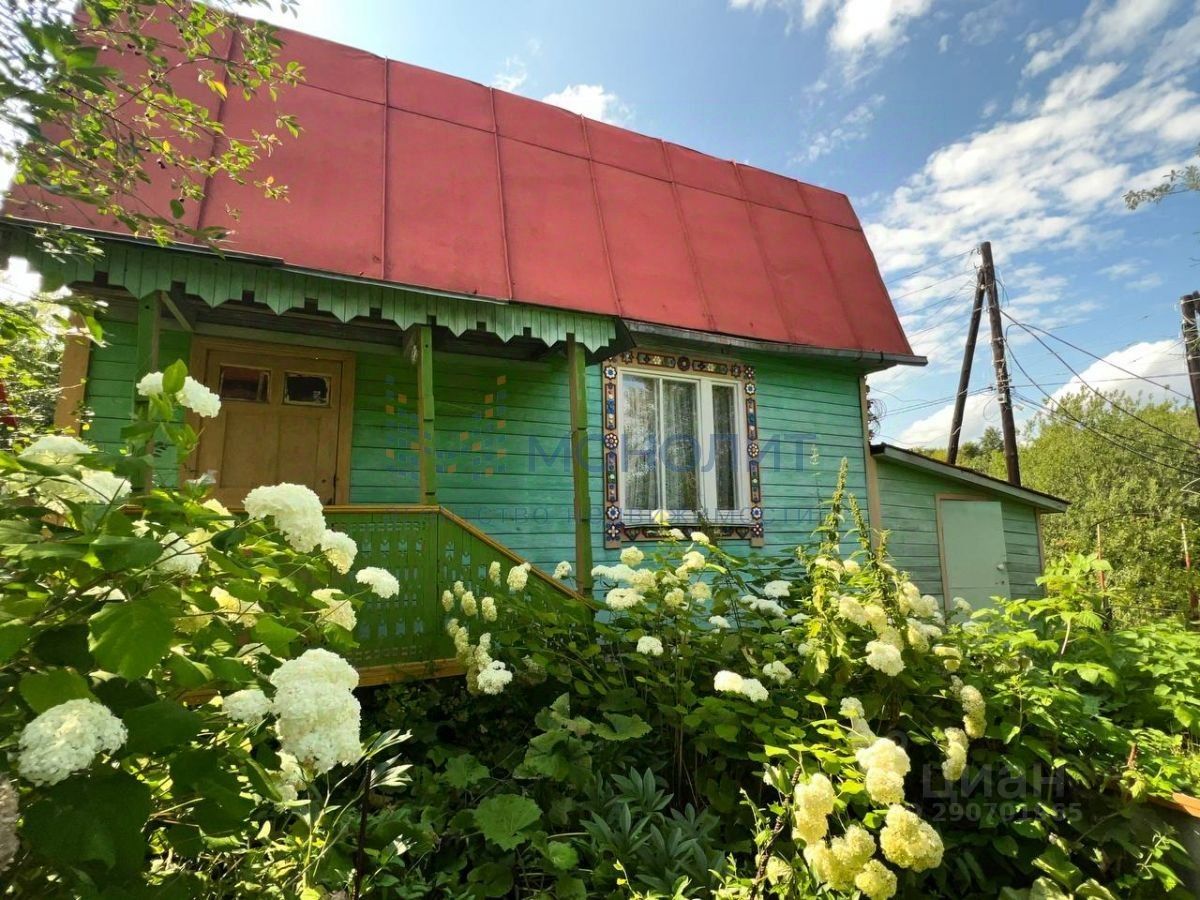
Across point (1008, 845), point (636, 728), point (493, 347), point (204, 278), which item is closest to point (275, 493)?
point (636, 728)

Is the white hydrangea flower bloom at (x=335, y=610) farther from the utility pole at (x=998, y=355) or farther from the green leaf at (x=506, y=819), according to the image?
the utility pole at (x=998, y=355)

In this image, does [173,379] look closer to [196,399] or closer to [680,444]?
[196,399]

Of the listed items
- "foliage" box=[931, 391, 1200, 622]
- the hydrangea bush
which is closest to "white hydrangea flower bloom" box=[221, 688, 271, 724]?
the hydrangea bush

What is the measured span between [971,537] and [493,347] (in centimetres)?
698

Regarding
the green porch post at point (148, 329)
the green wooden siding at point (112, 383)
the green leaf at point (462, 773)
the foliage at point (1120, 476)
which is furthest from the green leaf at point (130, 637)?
the foliage at point (1120, 476)

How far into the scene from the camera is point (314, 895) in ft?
4.82

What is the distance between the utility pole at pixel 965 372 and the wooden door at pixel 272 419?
45.0ft

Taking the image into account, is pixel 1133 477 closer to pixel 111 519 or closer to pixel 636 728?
pixel 636 728

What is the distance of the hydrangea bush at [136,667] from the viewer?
904 mm

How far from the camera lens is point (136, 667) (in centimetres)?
92

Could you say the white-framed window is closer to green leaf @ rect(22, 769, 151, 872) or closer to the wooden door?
the wooden door

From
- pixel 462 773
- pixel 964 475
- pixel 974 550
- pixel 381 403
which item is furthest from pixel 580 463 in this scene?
pixel 974 550

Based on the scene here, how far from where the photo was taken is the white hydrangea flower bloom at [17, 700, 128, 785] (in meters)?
0.84

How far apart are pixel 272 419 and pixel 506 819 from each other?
13.8 feet
